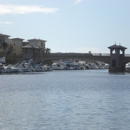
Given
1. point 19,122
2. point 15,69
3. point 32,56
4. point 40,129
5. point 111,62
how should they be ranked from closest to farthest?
point 40,129, point 19,122, point 15,69, point 111,62, point 32,56

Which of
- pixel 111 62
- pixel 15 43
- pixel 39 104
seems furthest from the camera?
pixel 15 43

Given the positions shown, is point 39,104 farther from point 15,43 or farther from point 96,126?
point 15,43

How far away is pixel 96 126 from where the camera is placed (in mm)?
31625

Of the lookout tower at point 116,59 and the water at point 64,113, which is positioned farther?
the lookout tower at point 116,59

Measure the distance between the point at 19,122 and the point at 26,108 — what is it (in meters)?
6.85

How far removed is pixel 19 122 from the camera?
32.8 m

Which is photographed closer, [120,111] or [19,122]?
[19,122]

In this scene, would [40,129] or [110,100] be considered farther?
[110,100]

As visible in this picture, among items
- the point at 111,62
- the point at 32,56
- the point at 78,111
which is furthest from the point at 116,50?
the point at 78,111

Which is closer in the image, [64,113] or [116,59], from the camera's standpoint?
[64,113]

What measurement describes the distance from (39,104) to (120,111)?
7.94 m

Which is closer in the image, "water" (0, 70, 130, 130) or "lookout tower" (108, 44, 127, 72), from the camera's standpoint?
"water" (0, 70, 130, 130)

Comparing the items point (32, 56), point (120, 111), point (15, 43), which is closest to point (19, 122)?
point (120, 111)

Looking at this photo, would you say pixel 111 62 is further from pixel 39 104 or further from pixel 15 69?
pixel 39 104
